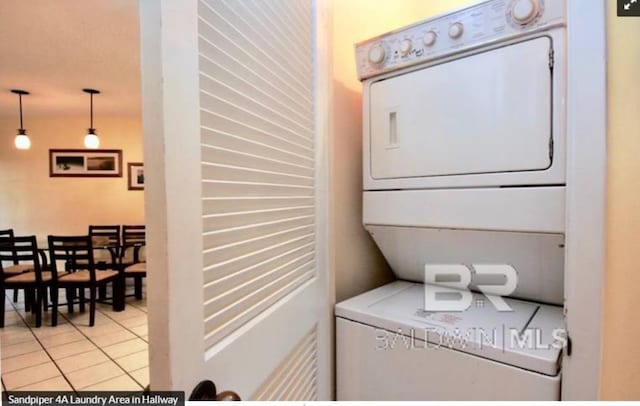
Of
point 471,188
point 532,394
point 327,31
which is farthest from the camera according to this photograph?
point 327,31

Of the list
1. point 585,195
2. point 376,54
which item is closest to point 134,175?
point 376,54

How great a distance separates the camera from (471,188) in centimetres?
109

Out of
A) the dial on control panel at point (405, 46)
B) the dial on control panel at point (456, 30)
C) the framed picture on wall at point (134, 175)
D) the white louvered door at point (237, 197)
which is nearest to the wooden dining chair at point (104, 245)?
the framed picture on wall at point (134, 175)

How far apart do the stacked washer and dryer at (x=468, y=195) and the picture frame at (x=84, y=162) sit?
17.3 feet

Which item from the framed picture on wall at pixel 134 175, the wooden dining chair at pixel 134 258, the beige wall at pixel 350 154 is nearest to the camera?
the beige wall at pixel 350 154

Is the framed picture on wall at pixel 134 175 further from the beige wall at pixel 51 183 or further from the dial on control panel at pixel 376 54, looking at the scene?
the dial on control panel at pixel 376 54

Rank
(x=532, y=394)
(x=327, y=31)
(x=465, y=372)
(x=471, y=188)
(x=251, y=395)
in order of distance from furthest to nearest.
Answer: (x=327, y=31) < (x=471, y=188) < (x=465, y=372) < (x=532, y=394) < (x=251, y=395)

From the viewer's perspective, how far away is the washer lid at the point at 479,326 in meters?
0.89

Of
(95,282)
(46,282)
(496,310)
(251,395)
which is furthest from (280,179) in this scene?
(46,282)

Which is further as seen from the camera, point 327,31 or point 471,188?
point 327,31

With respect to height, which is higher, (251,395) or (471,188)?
(471,188)

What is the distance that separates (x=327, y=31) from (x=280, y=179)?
61 cm

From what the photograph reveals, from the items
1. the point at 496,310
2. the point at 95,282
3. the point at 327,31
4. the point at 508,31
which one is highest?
the point at 327,31

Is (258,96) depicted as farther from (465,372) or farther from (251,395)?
(465,372)
